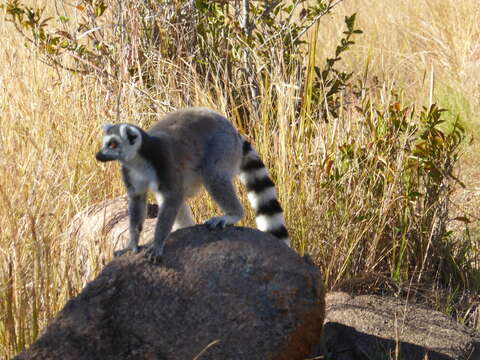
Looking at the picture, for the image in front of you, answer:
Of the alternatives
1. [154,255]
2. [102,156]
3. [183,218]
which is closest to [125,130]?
[102,156]

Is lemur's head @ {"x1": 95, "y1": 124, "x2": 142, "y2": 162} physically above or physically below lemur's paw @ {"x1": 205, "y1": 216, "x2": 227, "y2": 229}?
above

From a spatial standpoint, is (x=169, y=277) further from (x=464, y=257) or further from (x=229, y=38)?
(x=229, y=38)

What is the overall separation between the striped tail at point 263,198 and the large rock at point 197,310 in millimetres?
982

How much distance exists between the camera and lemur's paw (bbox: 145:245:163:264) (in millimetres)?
3516

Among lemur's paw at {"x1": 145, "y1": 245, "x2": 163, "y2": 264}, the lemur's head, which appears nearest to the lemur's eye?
the lemur's head

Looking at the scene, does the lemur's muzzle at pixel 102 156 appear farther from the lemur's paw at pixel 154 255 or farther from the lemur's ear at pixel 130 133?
the lemur's paw at pixel 154 255

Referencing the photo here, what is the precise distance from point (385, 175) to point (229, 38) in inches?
90.3

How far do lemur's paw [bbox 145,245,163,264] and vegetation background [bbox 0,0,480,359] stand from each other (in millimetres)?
679

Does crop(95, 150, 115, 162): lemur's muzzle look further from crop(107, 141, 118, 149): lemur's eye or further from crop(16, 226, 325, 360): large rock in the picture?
crop(16, 226, 325, 360): large rock

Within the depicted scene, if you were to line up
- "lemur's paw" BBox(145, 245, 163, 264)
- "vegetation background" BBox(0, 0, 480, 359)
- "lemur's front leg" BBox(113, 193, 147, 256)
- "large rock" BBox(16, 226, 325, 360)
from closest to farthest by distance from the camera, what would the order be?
"large rock" BBox(16, 226, 325, 360) < "lemur's paw" BBox(145, 245, 163, 264) < "lemur's front leg" BBox(113, 193, 147, 256) < "vegetation background" BBox(0, 0, 480, 359)

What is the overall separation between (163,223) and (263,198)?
1.02 metres

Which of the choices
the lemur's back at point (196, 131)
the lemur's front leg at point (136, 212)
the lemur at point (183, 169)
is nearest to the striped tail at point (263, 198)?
the lemur at point (183, 169)

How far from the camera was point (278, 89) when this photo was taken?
5.48 m

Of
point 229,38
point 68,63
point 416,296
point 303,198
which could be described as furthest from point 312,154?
point 68,63
